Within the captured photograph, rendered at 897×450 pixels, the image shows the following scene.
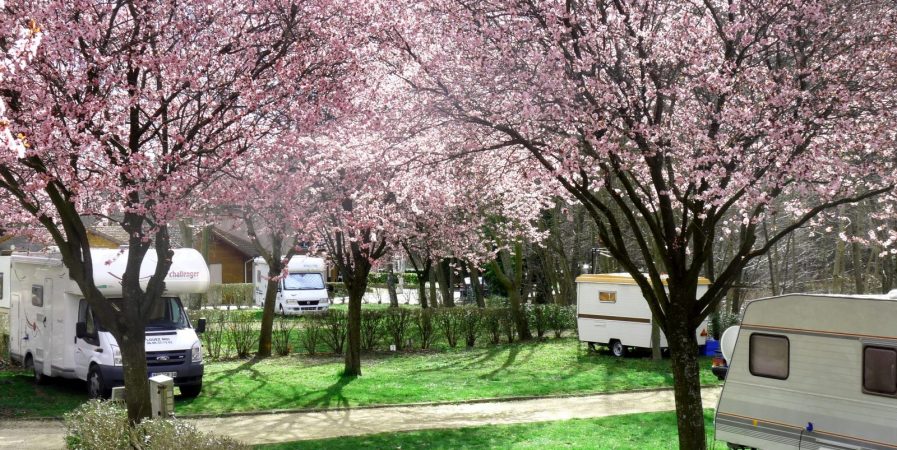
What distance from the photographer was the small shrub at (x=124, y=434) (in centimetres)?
756

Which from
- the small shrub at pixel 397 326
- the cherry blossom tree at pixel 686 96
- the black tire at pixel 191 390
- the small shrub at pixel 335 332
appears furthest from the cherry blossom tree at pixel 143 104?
the small shrub at pixel 397 326

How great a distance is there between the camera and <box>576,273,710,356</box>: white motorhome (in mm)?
20578

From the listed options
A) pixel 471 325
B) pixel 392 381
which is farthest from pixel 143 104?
pixel 471 325

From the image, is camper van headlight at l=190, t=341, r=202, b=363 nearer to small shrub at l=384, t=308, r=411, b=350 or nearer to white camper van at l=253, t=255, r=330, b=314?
small shrub at l=384, t=308, r=411, b=350

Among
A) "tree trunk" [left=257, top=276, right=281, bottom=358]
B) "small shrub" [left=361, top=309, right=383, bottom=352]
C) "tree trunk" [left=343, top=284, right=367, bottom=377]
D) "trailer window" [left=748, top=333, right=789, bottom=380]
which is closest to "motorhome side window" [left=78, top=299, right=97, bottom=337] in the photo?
"tree trunk" [left=343, top=284, right=367, bottom=377]

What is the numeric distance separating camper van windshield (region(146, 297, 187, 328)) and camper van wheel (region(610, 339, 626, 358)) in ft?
34.5

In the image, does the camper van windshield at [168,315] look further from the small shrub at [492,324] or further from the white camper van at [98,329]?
the small shrub at [492,324]

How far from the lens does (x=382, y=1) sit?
9742 mm

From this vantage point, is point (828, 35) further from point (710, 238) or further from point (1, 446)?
point (1, 446)

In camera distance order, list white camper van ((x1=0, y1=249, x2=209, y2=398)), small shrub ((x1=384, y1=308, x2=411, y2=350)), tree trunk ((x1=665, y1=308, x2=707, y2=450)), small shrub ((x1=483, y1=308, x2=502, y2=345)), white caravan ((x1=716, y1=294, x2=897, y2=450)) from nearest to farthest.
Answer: white caravan ((x1=716, y1=294, x2=897, y2=450)) < tree trunk ((x1=665, y1=308, x2=707, y2=450)) < white camper van ((x1=0, y1=249, x2=209, y2=398)) < small shrub ((x1=384, y1=308, x2=411, y2=350)) < small shrub ((x1=483, y1=308, x2=502, y2=345))

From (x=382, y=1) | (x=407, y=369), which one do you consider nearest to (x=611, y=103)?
(x=382, y=1)

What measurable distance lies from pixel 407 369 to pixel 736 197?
1149 centimetres

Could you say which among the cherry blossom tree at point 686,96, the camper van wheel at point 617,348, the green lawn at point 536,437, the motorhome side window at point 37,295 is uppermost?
the cherry blossom tree at point 686,96

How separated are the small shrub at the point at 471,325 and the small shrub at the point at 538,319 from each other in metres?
1.81
